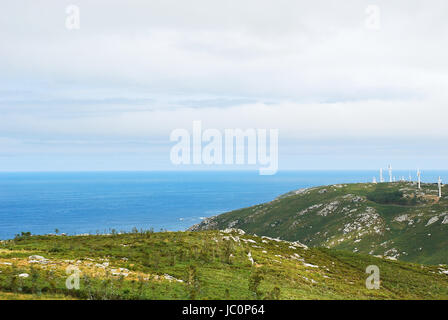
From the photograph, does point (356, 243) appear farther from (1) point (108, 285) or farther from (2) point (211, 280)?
(1) point (108, 285)

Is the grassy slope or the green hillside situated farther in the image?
the green hillside

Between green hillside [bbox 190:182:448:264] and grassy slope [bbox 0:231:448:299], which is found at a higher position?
grassy slope [bbox 0:231:448:299]

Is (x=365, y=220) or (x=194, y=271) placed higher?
(x=194, y=271)

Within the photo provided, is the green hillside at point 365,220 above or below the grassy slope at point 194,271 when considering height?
below

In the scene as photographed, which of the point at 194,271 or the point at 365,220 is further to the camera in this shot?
the point at 365,220

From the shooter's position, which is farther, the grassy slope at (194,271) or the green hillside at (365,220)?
the green hillside at (365,220)
